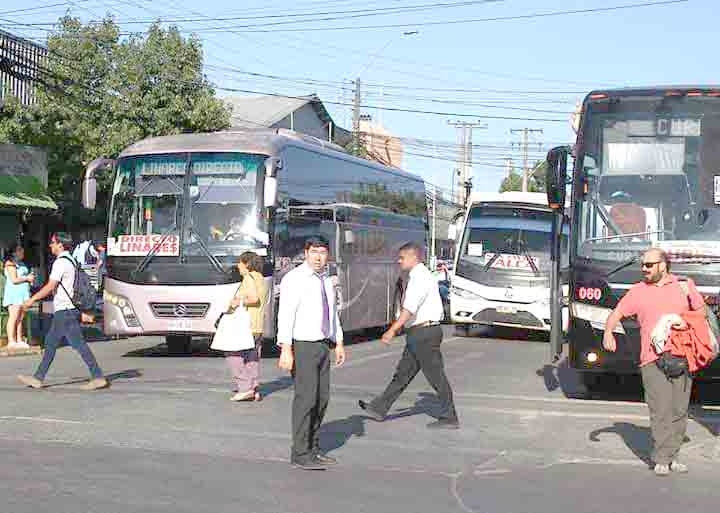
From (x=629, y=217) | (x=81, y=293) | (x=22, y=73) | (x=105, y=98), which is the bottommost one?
(x=81, y=293)

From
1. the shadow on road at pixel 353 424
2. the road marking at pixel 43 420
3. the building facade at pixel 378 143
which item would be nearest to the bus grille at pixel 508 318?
the shadow on road at pixel 353 424

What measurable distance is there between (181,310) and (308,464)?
9804mm

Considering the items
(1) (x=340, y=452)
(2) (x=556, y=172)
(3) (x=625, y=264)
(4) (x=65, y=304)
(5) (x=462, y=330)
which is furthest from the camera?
(5) (x=462, y=330)

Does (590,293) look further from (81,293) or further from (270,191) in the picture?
(270,191)

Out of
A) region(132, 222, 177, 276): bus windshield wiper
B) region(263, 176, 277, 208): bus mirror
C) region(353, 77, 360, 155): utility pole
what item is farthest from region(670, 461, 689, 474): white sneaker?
region(353, 77, 360, 155): utility pole

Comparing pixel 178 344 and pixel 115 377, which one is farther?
pixel 178 344

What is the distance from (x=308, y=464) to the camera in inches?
362

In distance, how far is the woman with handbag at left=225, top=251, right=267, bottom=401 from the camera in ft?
44.3

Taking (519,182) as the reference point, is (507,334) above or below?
below

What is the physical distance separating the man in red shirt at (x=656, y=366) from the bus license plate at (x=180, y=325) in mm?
10152

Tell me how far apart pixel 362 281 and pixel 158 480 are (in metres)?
15.5

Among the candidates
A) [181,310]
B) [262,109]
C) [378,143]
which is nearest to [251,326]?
[181,310]

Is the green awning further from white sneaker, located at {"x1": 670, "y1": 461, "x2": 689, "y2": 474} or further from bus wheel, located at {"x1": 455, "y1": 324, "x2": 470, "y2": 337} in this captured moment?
white sneaker, located at {"x1": 670, "y1": 461, "x2": 689, "y2": 474}

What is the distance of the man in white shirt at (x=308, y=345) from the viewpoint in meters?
9.18
